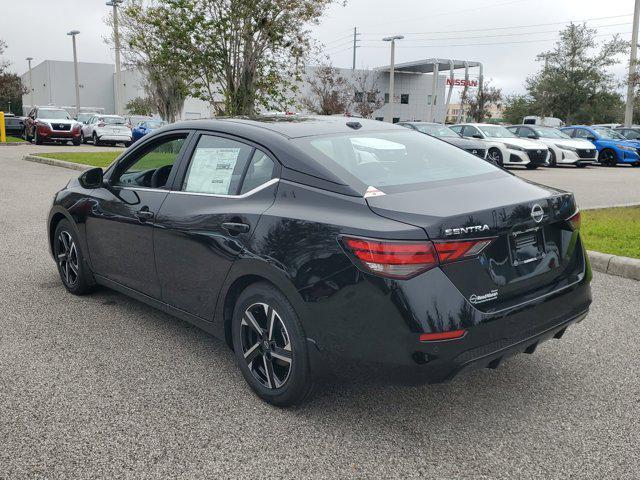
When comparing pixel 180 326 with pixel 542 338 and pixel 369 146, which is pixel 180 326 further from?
pixel 542 338

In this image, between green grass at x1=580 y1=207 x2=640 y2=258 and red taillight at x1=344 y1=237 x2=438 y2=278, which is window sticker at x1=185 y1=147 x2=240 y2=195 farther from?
green grass at x1=580 y1=207 x2=640 y2=258

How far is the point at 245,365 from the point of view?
360cm

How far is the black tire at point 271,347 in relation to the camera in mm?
3215

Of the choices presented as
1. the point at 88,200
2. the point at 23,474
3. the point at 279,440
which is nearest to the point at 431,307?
the point at 279,440

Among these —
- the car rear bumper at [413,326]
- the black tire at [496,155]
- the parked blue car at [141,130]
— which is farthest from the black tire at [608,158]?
the car rear bumper at [413,326]

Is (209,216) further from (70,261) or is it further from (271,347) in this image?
(70,261)

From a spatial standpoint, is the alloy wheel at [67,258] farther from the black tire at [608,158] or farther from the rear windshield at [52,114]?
the rear windshield at [52,114]

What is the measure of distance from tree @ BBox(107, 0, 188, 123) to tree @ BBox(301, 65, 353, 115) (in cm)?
1055

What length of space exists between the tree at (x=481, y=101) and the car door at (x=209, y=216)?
2347 inches

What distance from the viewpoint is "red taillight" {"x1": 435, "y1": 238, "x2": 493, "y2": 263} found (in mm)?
2848

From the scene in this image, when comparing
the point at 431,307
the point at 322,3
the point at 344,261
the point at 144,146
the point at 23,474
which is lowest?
the point at 23,474

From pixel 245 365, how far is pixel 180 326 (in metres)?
1.33

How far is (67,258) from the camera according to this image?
5488 mm

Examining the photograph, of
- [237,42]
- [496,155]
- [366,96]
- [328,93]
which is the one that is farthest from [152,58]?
[366,96]
